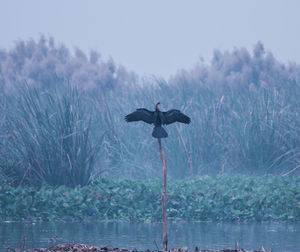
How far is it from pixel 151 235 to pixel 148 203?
2455mm

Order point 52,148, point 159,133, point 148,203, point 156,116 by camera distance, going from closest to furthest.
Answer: point 159,133
point 156,116
point 148,203
point 52,148

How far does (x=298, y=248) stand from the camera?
29.6 ft

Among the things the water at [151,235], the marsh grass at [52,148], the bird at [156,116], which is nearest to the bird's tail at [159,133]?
the bird at [156,116]

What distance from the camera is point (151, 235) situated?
413 inches

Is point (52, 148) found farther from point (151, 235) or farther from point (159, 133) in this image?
point (159, 133)

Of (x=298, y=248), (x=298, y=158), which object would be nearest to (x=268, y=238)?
(x=298, y=248)

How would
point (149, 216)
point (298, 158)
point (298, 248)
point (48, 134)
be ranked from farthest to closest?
point (298, 158)
point (48, 134)
point (149, 216)
point (298, 248)

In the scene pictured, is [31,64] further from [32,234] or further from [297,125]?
[32,234]

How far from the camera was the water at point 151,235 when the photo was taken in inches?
370

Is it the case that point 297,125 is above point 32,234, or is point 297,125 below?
above

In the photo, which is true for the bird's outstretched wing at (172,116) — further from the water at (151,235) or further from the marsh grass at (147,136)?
the marsh grass at (147,136)

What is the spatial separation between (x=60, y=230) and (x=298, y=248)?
3.94 metres

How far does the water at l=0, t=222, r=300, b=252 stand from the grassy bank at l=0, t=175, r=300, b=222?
542 millimetres

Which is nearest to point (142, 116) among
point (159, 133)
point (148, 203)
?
point (159, 133)
